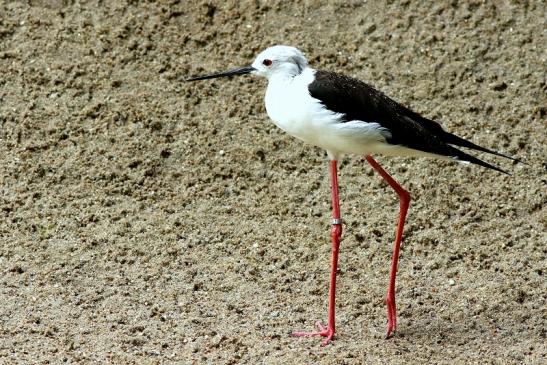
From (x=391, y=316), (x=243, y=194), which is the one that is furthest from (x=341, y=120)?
(x=243, y=194)

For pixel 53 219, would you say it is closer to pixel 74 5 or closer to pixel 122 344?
pixel 122 344

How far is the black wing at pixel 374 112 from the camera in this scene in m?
3.85

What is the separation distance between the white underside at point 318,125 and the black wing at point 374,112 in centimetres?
3

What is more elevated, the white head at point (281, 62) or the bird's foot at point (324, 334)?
the white head at point (281, 62)

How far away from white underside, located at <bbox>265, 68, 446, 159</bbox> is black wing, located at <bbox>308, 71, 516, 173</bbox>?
0.09 feet

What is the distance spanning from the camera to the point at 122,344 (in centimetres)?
388

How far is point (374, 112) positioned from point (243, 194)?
4.15 ft

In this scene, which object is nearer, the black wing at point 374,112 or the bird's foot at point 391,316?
the black wing at point 374,112

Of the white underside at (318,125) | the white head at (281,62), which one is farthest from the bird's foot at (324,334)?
the white head at (281,62)

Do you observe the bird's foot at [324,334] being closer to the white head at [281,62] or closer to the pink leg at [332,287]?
the pink leg at [332,287]

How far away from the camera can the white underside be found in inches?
151

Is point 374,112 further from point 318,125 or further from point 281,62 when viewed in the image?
point 281,62

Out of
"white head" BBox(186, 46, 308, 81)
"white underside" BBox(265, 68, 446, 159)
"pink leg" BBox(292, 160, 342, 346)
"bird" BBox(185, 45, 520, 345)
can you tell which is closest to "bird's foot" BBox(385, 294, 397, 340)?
"bird" BBox(185, 45, 520, 345)

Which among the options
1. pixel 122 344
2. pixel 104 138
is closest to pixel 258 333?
pixel 122 344
